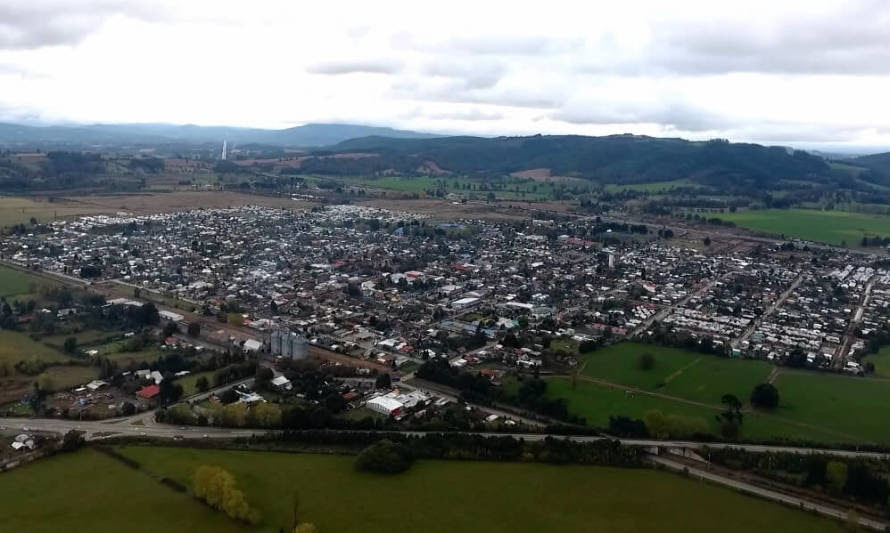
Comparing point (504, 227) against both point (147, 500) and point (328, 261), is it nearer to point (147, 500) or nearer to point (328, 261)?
point (328, 261)

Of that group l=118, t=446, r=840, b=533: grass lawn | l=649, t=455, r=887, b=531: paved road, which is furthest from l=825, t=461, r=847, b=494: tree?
l=118, t=446, r=840, b=533: grass lawn

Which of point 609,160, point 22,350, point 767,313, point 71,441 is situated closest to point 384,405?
point 71,441

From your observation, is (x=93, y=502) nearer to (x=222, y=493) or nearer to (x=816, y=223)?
(x=222, y=493)

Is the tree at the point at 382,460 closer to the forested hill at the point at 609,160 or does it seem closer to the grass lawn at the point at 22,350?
the grass lawn at the point at 22,350

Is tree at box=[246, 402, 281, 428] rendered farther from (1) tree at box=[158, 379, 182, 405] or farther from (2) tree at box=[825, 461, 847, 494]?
(2) tree at box=[825, 461, 847, 494]

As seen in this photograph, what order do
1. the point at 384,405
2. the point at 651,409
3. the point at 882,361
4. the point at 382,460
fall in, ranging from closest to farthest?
the point at 382,460 < the point at 384,405 < the point at 651,409 < the point at 882,361

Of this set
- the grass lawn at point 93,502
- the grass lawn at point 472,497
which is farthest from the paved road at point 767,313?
the grass lawn at point 93,502
